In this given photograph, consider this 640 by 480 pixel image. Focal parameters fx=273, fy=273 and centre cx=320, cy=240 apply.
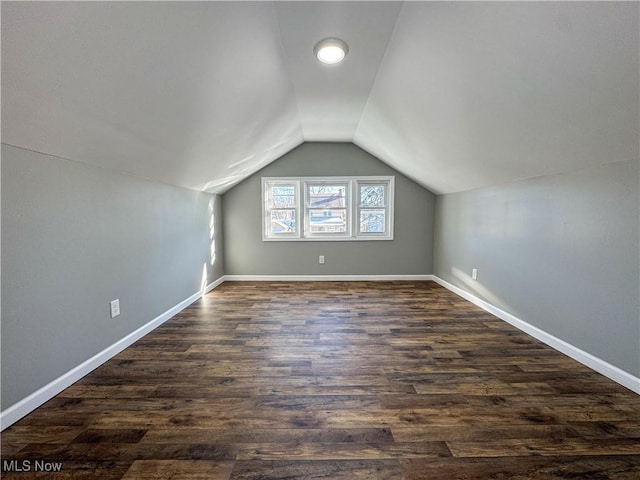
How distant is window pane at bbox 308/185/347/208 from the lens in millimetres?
4633

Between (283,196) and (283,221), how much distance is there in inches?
16.6

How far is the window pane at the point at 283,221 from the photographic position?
4637 millimetres

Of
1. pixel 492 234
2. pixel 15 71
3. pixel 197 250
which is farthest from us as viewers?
pixel 197 250

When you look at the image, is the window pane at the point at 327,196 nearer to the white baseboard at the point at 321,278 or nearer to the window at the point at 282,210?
the window at the point at 282,210

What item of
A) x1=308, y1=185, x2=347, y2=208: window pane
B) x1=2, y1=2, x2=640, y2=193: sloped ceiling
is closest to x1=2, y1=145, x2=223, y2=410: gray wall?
x1=2, y1=2, x2=640, y2=193: sloped ceiling

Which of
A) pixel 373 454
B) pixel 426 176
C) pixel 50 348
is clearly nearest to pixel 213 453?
pixel 373 454

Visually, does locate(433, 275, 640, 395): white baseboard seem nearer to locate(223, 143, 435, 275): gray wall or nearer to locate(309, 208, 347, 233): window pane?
locate(223, 143, 435, 275): gray wall

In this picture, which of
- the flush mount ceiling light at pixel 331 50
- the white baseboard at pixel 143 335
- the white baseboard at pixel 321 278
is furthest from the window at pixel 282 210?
the flush mount ceiling light at pixel 331 50

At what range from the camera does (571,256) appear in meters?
2.08

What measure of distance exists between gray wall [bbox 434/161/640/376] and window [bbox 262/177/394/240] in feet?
5.35

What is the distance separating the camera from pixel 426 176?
3928 millimetres

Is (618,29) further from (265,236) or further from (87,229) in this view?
(265,236)

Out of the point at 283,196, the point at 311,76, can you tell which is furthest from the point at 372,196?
the point at 311,76

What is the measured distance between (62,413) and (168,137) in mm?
1840
